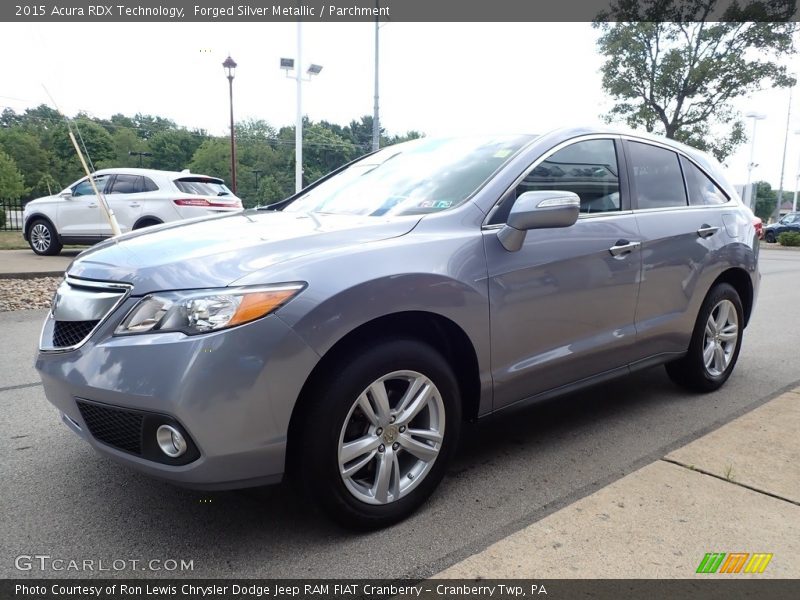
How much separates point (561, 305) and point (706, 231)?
5.04ft

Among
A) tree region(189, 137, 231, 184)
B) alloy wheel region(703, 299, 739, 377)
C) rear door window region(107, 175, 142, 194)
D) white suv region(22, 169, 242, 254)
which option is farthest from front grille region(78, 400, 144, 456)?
tree region(189, 137, 231, 184)

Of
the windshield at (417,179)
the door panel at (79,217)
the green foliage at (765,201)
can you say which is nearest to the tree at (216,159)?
the door panel at (79,217)

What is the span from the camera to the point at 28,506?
2.59 metres

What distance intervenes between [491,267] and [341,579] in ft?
4.53

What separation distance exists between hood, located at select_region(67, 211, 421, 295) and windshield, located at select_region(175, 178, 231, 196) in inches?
359

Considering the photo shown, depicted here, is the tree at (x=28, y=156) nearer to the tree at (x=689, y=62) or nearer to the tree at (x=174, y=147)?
the tree at (x=174, y=147)

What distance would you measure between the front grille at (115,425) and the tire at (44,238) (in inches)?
441

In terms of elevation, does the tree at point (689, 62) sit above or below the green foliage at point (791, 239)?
above

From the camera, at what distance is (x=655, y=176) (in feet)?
12.3

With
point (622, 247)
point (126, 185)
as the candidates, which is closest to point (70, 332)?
point (622, 247)

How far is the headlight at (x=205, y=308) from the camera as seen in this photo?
80.1 inches

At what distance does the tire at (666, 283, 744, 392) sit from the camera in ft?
13.0
